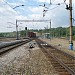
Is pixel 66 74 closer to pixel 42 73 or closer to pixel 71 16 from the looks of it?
pixel 42 73

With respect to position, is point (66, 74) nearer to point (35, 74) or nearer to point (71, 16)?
point (35, 74)

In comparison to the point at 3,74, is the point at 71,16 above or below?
above

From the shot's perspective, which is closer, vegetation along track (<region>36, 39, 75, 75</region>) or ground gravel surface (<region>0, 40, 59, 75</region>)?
ground gravel surface (<region>0, 40, 59, 75</region>)

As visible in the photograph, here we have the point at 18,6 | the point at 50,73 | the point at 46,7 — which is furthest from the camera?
the point at 18,6

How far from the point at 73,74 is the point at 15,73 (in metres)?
3.12

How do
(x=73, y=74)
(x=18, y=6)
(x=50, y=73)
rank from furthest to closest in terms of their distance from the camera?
(x=18, y=6)
(x=50, y=73)
(x=73, y=74)

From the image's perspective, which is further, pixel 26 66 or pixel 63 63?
pixel 63 63

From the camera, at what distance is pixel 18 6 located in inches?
1713

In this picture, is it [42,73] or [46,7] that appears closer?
[42,73]

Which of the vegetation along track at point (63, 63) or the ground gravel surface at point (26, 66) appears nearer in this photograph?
the ground gravel surface at point (26, 66)

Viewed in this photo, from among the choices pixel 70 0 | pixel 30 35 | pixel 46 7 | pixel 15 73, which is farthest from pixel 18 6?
pixel 30 35

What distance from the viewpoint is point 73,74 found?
11805mm

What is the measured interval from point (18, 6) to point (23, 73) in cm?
3181

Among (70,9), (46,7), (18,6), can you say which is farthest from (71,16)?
(18,6)
